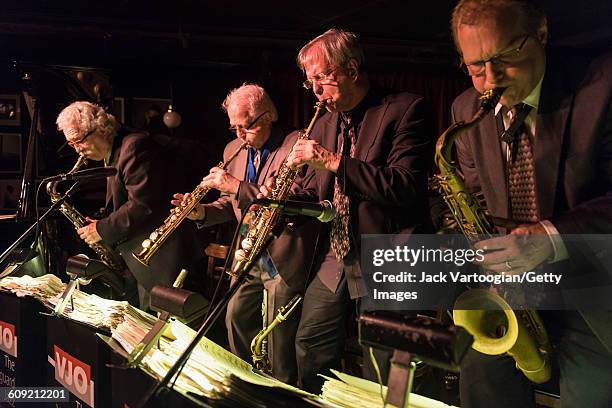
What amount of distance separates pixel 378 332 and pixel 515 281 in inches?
28.3

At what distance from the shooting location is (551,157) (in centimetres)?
145

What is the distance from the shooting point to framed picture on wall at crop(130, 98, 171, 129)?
19.6ft

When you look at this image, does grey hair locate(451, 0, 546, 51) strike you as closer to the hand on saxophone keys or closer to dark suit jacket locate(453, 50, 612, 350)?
dark suit jacket locate(453, 50, 612, 350)

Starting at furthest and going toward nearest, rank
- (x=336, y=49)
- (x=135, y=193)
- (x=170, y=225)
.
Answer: (x=135, y=193) → (x=170, y=225) → (x=336, y=49)

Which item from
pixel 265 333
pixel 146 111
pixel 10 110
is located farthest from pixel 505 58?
pixel 146 111

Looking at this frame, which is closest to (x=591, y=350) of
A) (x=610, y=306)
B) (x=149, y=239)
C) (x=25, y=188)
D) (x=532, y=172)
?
(x=610, y=306)

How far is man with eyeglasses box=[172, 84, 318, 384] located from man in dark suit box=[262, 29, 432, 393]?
26cm

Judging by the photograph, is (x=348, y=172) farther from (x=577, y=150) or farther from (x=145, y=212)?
(x=145, y=212)

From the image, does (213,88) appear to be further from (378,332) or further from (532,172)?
(378,332)

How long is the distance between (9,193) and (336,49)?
383 centimetres

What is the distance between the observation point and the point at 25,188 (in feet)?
13.5

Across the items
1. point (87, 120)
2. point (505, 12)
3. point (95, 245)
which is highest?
point (505, 12)

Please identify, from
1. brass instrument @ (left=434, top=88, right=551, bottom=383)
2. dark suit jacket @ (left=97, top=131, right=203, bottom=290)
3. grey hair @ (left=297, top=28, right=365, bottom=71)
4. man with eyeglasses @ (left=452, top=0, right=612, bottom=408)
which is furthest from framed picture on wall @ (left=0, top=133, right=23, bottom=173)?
man with eyeglasses @ (left=452, top=0, right=612, bottom=408)

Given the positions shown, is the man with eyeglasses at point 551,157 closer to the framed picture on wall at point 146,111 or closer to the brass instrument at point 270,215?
the brass instrument at point 270,215
